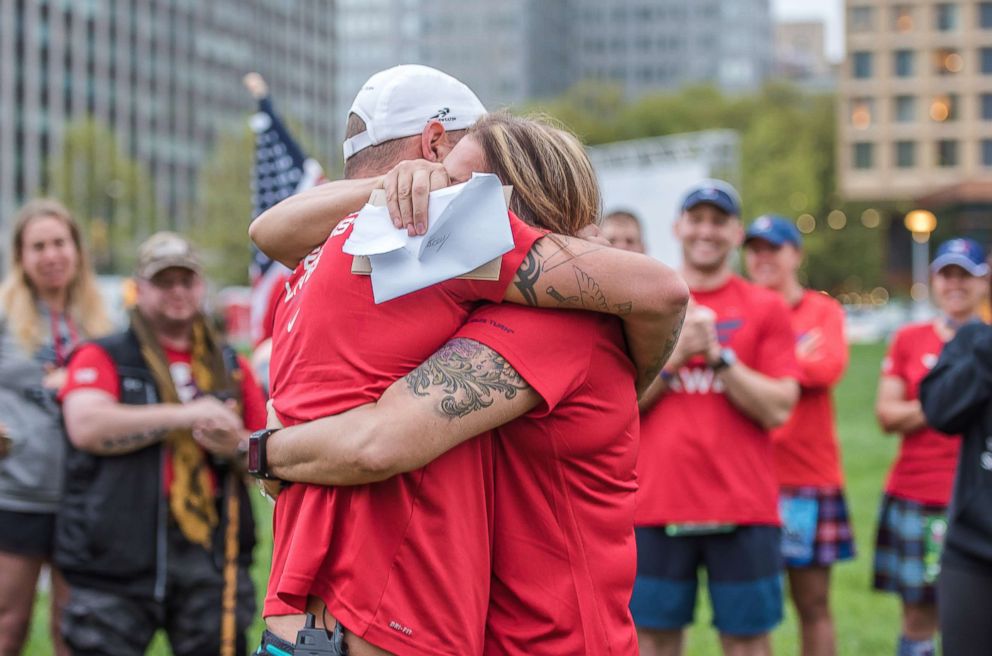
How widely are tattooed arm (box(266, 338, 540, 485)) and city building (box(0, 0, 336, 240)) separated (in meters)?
58.8

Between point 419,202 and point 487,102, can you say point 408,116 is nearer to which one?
point 419,202

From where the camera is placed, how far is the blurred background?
176ft

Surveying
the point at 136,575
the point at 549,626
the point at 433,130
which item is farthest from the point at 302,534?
the point at 136,575

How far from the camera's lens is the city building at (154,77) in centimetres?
7925

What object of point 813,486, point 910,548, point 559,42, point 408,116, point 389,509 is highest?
point 559,42

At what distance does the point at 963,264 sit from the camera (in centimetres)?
541

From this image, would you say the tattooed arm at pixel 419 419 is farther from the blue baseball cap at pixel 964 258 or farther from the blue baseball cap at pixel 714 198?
the blue baseball cap at pixel 964 258

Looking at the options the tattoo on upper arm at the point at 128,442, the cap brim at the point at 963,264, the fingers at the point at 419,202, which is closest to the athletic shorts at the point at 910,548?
the cap brim at the point at 963,264

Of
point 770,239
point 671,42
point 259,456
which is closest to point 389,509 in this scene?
point 259,456

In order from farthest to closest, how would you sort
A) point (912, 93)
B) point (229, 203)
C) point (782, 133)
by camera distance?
point (912, 93) < point (782, 133) < point (229, 203)

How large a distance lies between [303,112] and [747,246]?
118m

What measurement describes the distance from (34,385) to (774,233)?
147 inches

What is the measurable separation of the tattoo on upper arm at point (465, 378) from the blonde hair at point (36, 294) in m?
3.69

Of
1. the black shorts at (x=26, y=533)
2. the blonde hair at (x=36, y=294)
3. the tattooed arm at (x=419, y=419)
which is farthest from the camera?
the blonde hair at (x=36, y=294)
